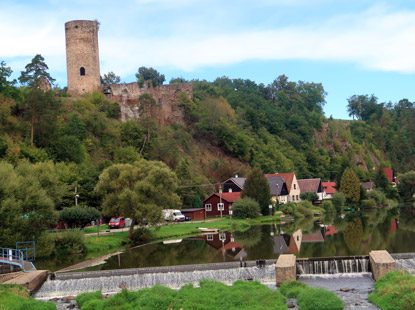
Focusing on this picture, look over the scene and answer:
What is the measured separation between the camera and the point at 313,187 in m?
88.8

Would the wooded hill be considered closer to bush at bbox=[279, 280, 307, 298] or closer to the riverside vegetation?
the riverside vegetation

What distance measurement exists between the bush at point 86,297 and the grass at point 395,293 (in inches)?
497

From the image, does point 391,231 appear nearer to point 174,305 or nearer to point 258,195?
point 258,195

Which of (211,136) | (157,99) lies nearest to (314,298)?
(157,99)

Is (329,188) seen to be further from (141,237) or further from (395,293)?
(395,293)

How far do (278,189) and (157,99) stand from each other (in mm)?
27407

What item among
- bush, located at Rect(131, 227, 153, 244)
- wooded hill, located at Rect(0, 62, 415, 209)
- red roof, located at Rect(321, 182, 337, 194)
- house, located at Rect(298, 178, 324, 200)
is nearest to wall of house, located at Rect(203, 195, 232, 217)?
wooded hill, located at Rect(0, 62, 415, 209)

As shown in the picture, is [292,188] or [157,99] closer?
[292,188]

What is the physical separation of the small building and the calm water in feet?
37.9

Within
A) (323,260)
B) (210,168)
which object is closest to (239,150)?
(210,168)

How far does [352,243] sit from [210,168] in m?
45.3

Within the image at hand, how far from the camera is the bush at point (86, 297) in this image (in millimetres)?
23961

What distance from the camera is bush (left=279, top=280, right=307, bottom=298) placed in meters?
23.5

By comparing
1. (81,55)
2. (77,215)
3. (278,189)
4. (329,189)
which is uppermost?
(81,55)
